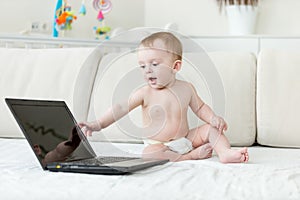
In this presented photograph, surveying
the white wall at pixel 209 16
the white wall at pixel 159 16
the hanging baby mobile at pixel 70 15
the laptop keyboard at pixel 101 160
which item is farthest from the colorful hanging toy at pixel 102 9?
the laptop keyboard at pixel 101 160

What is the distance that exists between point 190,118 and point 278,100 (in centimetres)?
47

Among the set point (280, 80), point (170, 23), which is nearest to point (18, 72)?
point (280, 80)

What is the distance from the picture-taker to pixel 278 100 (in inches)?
75.9

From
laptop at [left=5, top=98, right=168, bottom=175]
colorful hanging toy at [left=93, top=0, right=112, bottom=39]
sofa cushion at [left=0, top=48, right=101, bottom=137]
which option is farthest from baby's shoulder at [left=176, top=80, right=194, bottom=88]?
colorful hanging toy at [left=93, top=0, right=112, bottom=39]

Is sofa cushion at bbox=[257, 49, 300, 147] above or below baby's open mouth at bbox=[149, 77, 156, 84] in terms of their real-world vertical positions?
below

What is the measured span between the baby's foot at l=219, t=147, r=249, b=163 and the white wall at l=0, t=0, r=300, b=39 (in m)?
1.90

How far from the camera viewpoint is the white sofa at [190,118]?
3.74 feet

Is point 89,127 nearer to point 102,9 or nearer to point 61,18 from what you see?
point 61,18

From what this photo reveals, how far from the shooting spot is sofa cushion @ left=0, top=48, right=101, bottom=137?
2.03m

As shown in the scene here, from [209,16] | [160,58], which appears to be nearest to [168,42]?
[160,58]

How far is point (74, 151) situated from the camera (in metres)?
1.44

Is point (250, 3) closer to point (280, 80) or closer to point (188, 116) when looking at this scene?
point (280, 80)

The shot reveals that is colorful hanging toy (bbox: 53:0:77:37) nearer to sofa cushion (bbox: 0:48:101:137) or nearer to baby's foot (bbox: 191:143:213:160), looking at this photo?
sofa cushion (bbox: 0:48:101:137)

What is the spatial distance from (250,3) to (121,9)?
74 centimetres
